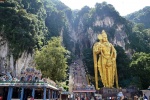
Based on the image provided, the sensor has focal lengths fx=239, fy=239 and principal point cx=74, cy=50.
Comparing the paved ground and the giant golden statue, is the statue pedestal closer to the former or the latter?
the giant golden statue

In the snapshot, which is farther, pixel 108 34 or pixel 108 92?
pixel 108 34

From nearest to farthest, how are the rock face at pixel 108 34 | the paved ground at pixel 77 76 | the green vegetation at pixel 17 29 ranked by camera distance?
the paved ground at pixel 77 76
the green vegetation at pixel 17 29
the rock face at pixel 108 34

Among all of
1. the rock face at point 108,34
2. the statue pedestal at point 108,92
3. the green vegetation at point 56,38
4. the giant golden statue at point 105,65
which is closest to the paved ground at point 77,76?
the green vegetation at point 56,38

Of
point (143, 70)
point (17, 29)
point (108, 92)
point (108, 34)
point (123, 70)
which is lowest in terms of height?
point (108, 92)

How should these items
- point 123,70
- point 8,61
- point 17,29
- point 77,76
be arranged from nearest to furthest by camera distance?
point 17,29, point 8,61, point 77,76, point 123,70

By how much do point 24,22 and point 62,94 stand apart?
10.2 meters

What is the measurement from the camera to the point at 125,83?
24.2 m

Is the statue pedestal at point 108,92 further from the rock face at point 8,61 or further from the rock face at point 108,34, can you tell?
the rock face at point 108,34

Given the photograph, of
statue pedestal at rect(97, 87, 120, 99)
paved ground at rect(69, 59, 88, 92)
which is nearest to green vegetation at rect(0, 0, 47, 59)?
paved ground at rect(69, 59, 88, 92)

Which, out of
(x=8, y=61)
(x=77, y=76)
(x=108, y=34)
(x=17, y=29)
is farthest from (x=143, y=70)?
(x=108, y=34)

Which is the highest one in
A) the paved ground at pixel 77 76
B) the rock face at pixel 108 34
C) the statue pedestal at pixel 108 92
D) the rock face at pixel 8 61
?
the rock face at pixel 108 34

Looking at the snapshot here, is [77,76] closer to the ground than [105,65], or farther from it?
closer to the ground

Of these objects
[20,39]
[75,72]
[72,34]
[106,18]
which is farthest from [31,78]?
[72,34]

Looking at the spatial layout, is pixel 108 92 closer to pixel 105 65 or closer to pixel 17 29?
pixel 105 65
